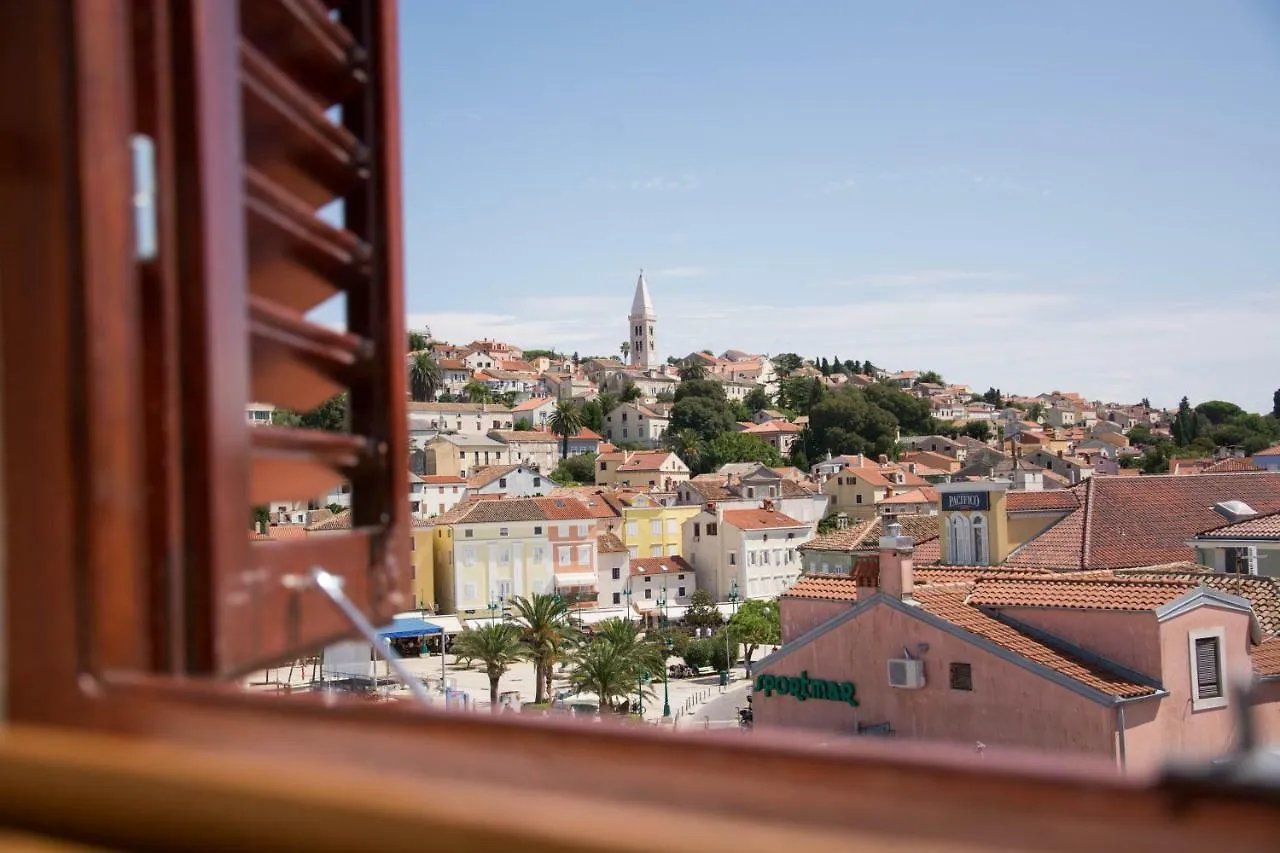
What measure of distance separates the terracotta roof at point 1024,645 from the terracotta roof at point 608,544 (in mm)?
31476

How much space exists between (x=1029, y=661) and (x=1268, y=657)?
274 centimetres

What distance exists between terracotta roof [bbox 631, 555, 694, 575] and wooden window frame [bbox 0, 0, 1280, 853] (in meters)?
44.7

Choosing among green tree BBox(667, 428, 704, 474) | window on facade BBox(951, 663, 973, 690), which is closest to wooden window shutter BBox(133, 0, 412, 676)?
window on facade BBox(951, 663, 973, 690)

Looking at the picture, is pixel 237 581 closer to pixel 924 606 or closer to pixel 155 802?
pixel 155 802

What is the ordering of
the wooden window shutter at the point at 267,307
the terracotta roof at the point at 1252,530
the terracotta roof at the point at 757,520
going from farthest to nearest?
the terracotta roof at the point at 757,520
the terracotta roof at the point at 1252,530
the wooden window shutter at the point at 267,307

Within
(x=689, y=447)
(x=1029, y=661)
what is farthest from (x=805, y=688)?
(x=689, y=447)

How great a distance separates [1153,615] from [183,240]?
37.4 ft

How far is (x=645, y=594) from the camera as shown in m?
45.4

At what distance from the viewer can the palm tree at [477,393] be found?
84.2 m

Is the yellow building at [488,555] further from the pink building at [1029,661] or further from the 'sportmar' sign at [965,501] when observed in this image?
the pink building at [1029,661]

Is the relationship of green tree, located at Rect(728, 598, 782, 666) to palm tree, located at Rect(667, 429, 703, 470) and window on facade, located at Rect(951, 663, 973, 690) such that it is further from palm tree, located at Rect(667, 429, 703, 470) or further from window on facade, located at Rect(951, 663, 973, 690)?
palm tree, located at Rect(667, 429, 703, 470)

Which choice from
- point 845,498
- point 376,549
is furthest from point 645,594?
point 376,549

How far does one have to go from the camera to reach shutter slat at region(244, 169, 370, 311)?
132cm

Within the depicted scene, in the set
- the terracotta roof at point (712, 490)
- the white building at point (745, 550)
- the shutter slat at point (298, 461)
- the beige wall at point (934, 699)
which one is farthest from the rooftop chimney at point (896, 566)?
the terracotta roof at point (712, 490)
